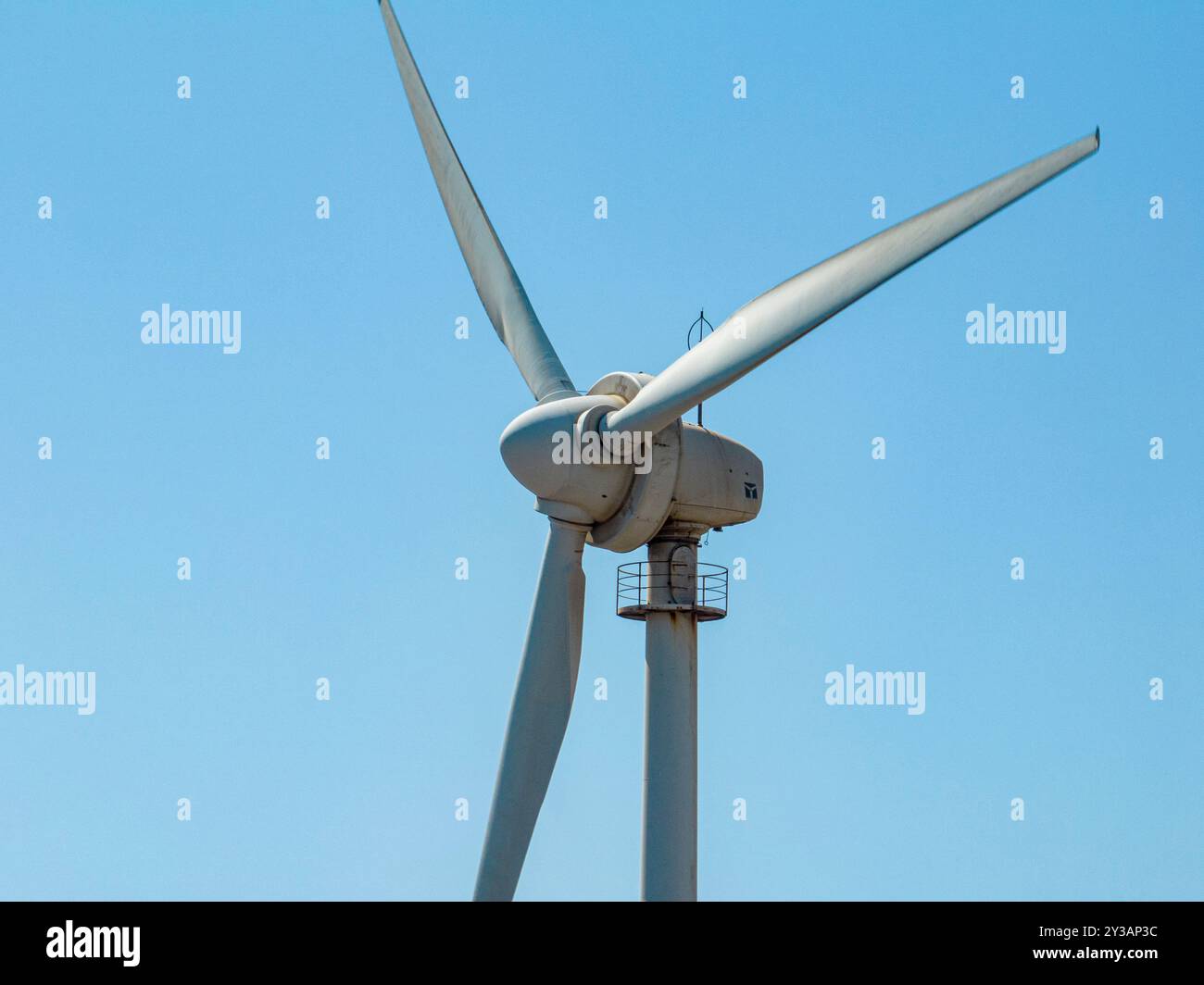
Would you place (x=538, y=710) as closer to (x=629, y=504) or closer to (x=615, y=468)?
(x=629, y=504)

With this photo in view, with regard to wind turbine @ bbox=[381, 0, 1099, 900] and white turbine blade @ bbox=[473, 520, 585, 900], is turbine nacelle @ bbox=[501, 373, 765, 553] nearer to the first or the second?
wind turbine @ bbox=[381, 0, 1099, 900]

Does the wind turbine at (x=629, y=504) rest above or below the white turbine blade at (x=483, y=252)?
below

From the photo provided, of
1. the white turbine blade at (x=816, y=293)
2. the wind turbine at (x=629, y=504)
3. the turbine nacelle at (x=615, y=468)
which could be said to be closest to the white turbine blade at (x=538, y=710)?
the wind turbine at (x=629, y=504)

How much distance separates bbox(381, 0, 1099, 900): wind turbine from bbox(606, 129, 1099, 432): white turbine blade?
0.04m

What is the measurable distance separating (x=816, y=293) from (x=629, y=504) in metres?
6.59

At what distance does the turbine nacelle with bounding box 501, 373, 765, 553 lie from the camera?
117 feet

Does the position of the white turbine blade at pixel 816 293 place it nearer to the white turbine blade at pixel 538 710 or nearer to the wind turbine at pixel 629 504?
the wind turbine at pixel 629 504

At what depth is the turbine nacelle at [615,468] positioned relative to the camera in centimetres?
3562

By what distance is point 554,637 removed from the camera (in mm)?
35500

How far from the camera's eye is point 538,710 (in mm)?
35000

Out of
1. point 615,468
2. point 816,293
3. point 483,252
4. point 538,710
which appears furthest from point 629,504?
point 816,293

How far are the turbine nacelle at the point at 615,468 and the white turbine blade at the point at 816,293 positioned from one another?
1133 mm

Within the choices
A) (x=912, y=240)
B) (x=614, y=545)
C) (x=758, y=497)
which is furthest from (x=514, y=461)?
(x=912, y=240)

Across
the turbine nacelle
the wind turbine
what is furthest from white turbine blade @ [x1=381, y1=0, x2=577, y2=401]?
the turbine nacelle
